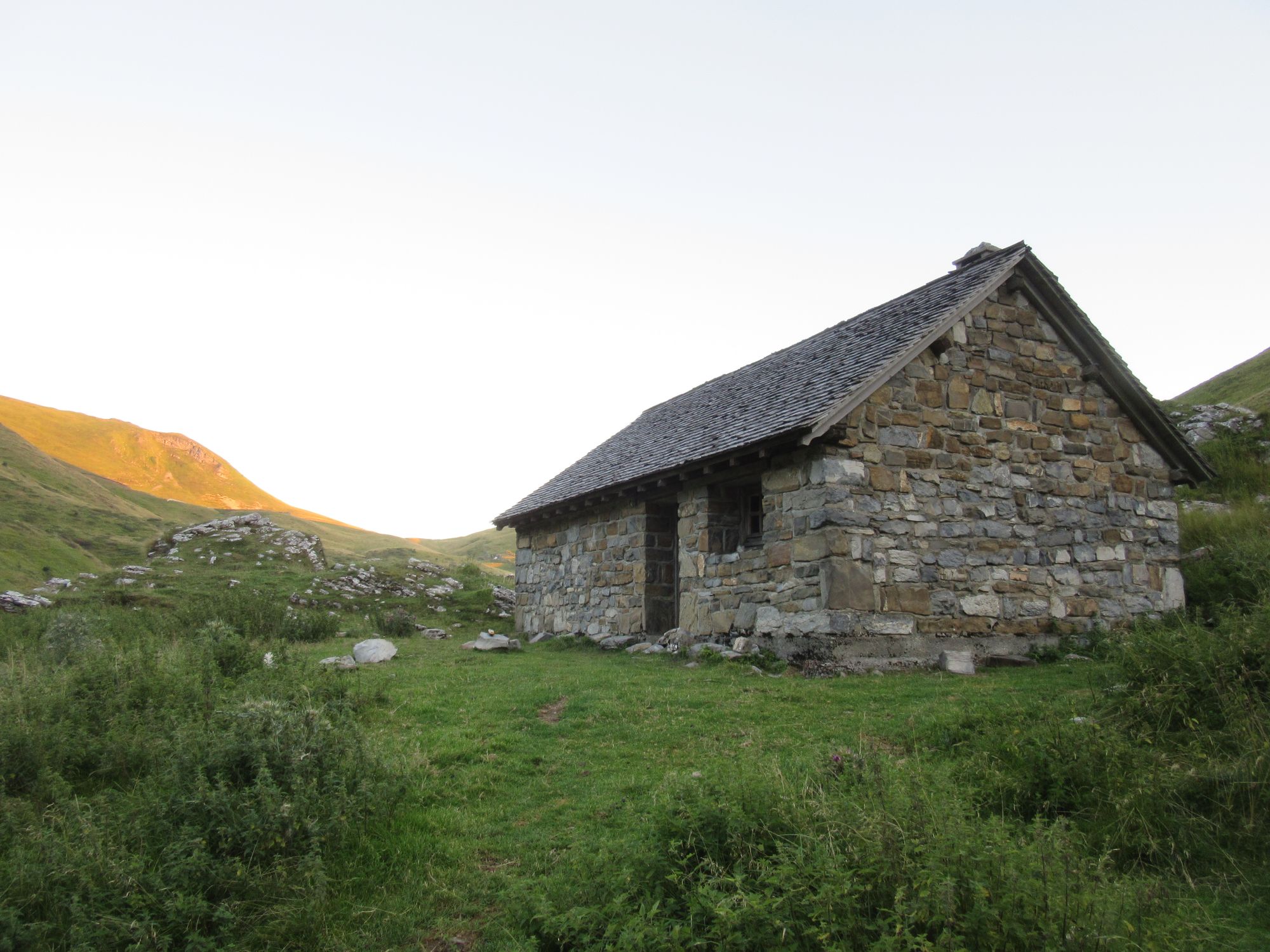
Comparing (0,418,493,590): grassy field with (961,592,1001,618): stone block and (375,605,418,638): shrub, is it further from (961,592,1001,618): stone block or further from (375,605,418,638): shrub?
(961,592,1001,618): stone block

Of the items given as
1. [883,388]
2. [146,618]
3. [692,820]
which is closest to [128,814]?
[692,820]

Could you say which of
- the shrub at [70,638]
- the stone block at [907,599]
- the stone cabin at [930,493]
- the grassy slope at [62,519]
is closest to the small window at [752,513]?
the stone cabin at [930,493]

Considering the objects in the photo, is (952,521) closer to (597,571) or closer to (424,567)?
(597,571)

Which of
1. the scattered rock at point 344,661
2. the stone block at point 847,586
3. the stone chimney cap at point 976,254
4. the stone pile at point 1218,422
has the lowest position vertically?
the scattered rock at point 344,661

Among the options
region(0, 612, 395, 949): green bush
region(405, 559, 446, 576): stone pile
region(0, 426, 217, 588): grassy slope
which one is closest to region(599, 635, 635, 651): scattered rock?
region(0, 612, 395, 949): green bush

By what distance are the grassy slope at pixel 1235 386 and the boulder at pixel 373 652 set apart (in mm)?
22827

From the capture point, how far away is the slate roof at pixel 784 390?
1252 centimetres

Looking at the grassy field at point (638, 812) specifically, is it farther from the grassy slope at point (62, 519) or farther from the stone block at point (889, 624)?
the grassy slope at point (62, 519)

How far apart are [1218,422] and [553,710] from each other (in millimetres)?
18840

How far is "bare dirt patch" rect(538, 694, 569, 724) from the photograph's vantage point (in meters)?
9.20

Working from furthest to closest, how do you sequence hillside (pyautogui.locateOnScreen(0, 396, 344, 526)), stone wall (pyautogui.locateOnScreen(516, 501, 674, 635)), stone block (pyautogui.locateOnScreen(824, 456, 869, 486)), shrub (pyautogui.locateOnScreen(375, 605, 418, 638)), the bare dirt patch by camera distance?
hillside (pyautogui.locateOnScreen(0, 396, 344, 526)) < shrub (pyautogui.locateOnScreen(375, 605, 418, 638)) < stone wall (pyautogui.locateOnScreen(516, 501, 674, 635)) < stone block (pyautogui.locateOnScreen(824, 456, 869, 486)) < the bare dirt patch

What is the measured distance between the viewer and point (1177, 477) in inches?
571

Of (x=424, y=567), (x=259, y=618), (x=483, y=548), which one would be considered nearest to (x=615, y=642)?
(x=259, y=618)

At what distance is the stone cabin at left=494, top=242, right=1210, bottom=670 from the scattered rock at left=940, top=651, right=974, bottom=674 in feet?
0.77
